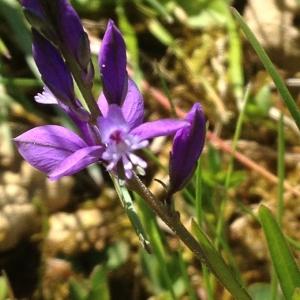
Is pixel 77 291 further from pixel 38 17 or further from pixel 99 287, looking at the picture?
pixel 38 17

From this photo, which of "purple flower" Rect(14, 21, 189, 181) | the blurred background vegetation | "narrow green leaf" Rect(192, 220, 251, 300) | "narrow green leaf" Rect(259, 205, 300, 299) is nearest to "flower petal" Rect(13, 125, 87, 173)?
"purple flower" Rect(14, 21, 189, 181)

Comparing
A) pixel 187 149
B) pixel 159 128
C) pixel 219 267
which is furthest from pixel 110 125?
pixel 219 267

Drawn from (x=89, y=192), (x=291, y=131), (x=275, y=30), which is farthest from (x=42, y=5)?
(x=275, y=30)

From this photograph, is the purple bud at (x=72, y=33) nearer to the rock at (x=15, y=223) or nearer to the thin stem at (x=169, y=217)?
the thin stem at (x=169, y=217)

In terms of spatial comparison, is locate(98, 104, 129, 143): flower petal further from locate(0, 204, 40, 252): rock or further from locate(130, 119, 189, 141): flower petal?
locate(0, 204, 40, 252): rock

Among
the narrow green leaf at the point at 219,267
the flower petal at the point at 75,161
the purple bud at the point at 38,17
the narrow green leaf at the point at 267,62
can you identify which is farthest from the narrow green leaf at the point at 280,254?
the purple bud at the point at 38,17

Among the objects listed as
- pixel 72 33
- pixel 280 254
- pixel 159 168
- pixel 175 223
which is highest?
pixel 72 33

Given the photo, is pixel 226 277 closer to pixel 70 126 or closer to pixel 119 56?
pixel 119 56
